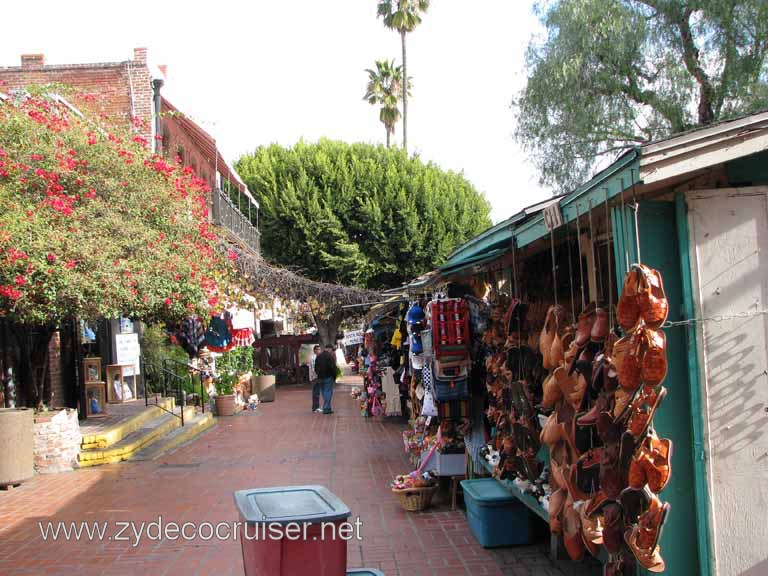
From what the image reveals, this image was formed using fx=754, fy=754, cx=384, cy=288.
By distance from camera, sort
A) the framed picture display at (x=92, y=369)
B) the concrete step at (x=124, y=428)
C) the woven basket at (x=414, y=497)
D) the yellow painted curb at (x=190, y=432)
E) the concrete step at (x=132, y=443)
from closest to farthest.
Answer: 1. the woven basket at (x=414, y=497)
2. the concrete step at (x=132, y=443)
3. the concrete step at (x=124, y=428)
4. the yellow painted curb at (x=190, y=432)
5. the framed picture display at (x=92, y=369)

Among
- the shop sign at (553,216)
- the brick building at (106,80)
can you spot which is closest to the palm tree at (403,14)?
the brick building at (106,80)

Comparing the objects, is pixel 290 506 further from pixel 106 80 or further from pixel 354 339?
pixel 106 80

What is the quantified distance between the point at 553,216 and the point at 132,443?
31.5 feet

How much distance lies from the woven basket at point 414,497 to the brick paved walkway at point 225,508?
108 mm

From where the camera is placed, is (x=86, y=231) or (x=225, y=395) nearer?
(x=86, y=231)

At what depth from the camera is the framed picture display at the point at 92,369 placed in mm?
15087

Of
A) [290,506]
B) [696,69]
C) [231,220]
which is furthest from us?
[231,220]

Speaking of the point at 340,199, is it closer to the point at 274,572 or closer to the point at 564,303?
the point at 564,303

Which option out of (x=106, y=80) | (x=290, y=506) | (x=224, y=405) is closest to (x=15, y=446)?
(x=290, y=506)

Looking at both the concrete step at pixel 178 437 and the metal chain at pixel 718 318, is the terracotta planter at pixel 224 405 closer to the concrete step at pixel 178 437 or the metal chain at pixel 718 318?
the concrete step at pixel 178 437

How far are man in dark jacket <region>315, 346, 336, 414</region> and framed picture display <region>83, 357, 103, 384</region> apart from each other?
16.5 feet

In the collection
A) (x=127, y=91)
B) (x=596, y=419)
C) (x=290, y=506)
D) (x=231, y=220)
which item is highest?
(x=127, y=91)

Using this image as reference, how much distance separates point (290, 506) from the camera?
4359 millimetres

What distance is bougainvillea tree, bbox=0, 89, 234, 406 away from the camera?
30.4 feet
